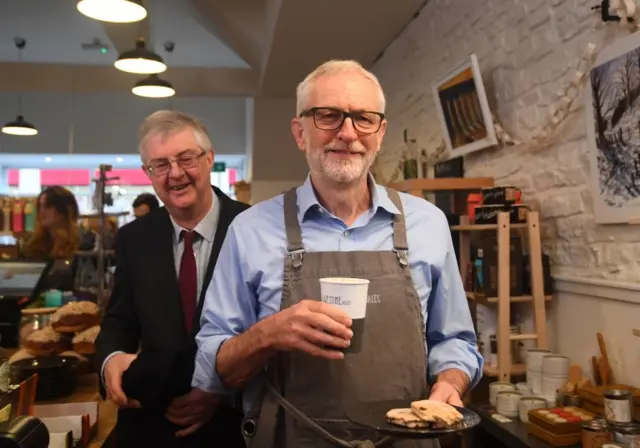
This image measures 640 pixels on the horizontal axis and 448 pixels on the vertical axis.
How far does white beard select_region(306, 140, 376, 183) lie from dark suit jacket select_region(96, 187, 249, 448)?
55cm

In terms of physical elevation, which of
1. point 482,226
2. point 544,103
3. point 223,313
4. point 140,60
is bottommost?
point 223,313

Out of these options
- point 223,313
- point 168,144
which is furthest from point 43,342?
point 223,313

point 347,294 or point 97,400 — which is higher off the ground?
point 347,294

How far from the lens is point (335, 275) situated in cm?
146

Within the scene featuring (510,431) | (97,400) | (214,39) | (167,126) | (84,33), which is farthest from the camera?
(214,39)

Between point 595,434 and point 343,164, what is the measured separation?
3.97 feet

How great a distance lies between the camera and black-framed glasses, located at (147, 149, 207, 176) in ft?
6.40

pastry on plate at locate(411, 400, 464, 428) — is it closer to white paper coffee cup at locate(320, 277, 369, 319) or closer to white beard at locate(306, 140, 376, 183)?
white paper coffee cup at locate(320, 277, 369, 319)

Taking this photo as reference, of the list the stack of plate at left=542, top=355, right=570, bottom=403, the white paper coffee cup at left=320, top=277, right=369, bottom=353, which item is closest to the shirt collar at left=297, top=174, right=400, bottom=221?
the white paper coffee cup at left=320, top=277, right=369, bottom=353

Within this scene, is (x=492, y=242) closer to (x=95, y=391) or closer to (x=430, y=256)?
(x=430, y=256)

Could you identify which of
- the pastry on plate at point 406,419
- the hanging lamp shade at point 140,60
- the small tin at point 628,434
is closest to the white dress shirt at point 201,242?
the pastry on plate at point 406,419

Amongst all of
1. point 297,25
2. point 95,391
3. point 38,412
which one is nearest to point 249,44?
point 297,25

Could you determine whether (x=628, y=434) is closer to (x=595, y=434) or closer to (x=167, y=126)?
(x=595, y=434)

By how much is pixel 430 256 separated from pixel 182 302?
2.54ft
